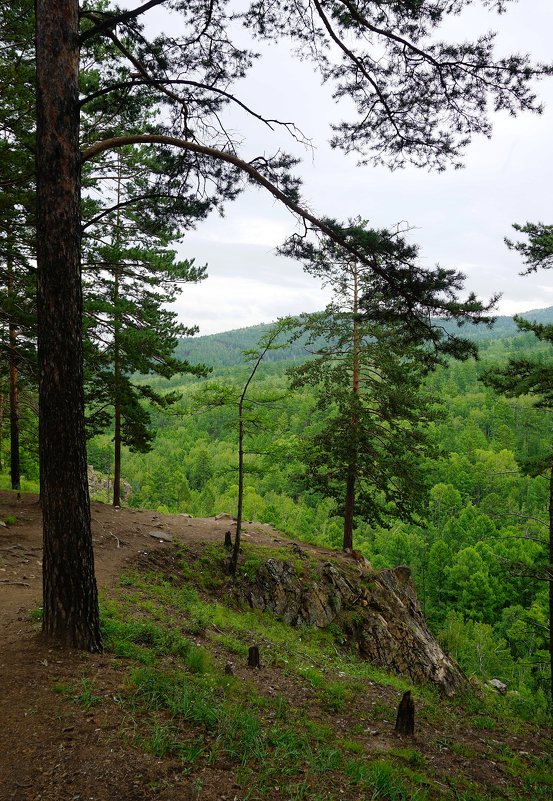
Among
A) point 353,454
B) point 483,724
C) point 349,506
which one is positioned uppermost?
point 353,454

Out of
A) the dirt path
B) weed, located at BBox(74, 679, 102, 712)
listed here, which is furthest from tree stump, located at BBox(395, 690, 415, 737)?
weed, located at BBox(74, 679, 102, 712)

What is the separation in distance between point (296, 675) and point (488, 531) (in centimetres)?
4052

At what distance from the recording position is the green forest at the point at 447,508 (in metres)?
13.4

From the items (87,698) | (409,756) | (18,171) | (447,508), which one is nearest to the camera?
(87,698)

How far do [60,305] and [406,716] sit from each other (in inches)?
259

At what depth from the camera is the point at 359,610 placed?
13016mm

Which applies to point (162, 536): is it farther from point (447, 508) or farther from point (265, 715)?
point (447, 508)

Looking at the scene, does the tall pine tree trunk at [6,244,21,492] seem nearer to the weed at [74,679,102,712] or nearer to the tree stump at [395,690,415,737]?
the weed at [74,679,102,712]

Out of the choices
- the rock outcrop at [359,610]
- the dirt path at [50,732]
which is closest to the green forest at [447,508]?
the rock outcrop at [359,610]

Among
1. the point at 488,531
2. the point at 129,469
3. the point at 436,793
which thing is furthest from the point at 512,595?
the point at 129,469

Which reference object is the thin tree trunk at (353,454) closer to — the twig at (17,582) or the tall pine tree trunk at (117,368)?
the tall pine tree trunk at (117,368)

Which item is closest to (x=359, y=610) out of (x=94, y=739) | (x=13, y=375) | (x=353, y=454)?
(x=353, y=454)

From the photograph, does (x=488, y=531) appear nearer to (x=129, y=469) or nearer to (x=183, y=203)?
(x=183, y=203)

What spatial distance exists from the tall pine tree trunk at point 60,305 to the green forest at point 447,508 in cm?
629
